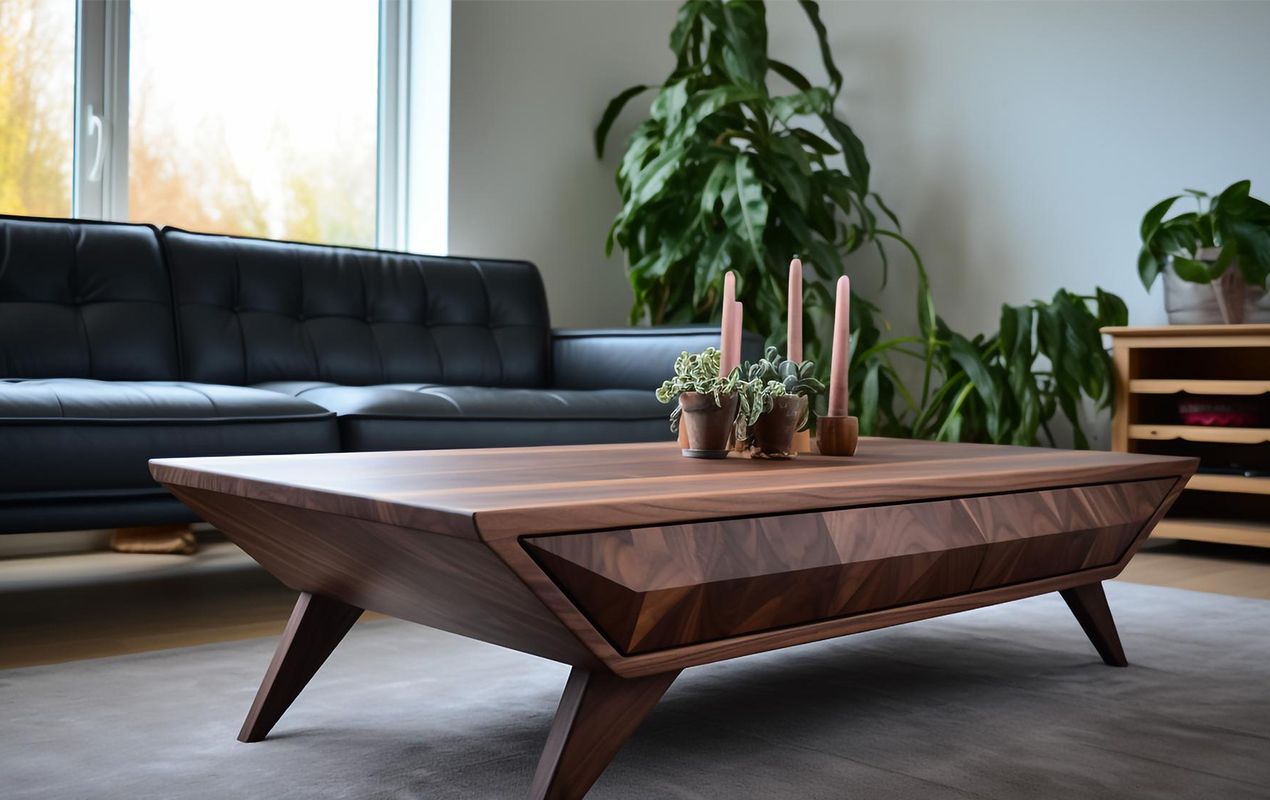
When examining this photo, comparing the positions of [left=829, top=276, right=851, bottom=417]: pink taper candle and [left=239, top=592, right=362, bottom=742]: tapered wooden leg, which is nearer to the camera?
[left=239, top=592, right=362, bottom=742]: tapered wooden leg

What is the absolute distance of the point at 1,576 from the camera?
252 cm

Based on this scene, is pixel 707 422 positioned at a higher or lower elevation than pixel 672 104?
lower

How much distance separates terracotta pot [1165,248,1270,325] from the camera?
302 centimetres

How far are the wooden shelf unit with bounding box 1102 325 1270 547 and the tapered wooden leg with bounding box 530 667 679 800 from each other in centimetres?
240

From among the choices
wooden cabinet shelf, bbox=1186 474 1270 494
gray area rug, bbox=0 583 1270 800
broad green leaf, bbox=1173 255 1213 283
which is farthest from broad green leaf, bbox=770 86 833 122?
gray area rug, bbox=0 583 1270 800

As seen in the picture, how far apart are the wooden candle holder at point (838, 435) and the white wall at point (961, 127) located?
218 centimetres

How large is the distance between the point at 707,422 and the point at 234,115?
2.44m

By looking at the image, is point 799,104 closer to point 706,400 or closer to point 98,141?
point 98,141

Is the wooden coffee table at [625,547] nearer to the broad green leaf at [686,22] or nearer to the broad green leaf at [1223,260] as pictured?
the broad green leaf at [1223,260]

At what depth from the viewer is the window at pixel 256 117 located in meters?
3.22

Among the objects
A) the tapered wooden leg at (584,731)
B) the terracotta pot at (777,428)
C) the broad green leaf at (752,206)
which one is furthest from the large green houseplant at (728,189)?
the tapered wooden leg at (584,731)

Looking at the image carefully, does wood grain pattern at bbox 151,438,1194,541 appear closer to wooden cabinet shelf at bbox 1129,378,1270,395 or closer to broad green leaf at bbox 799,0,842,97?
wooden cabinet shelf at bbox 1129,378,1270,395

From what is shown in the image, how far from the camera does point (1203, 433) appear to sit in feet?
9.96

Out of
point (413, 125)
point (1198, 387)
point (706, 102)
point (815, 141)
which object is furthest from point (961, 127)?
point (413, 125)
